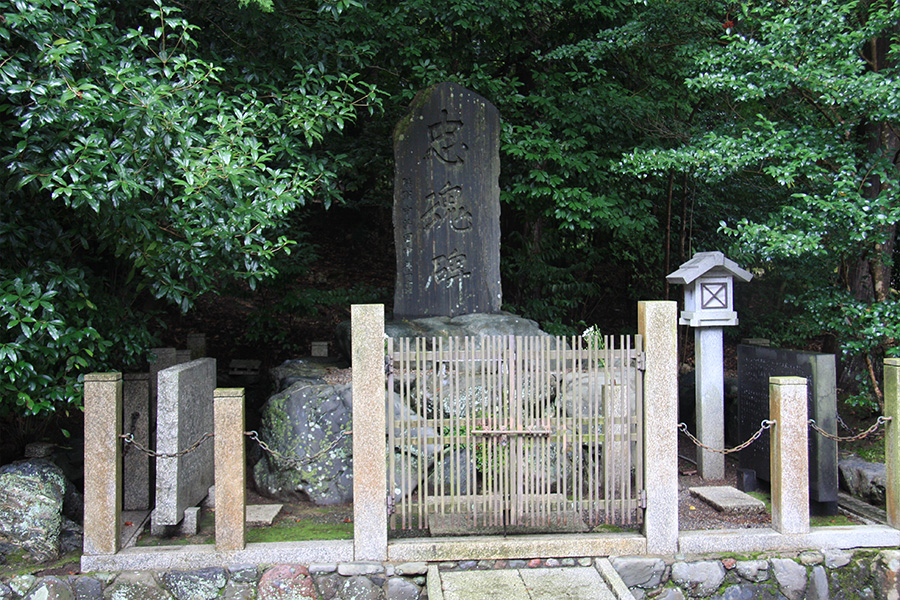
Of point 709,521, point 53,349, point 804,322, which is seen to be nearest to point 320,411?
point 53,349

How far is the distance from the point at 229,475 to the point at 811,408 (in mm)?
4900

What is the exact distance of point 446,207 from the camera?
759 centimetres

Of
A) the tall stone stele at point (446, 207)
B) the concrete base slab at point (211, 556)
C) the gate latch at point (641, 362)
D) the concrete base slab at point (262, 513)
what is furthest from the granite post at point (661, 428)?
the concrete base slab at point (262, 513)

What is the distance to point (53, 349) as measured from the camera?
493 centimetres

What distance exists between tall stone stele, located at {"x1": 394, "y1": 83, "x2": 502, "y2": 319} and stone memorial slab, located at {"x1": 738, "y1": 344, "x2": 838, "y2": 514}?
2959 millimetres

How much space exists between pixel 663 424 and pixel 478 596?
1.87 m

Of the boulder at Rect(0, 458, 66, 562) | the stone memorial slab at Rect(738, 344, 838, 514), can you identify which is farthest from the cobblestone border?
the stone memorial slab at Rect(738, 344, 838, 514)

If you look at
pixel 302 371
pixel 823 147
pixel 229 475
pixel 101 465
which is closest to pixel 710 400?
pixel 823 147

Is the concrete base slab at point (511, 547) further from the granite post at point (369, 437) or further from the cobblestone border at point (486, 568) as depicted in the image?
the granite post at point (369, 437)

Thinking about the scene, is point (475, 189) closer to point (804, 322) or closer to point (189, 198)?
point (189, 198)

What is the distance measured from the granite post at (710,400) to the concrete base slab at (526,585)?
8.94 ft

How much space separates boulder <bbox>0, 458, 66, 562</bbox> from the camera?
15.8 ft

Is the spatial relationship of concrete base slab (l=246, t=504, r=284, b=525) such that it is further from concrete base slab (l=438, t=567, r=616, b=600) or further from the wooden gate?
concrete base slab (l=438, t=567, r=616, b=600)

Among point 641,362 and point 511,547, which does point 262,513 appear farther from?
point 641,362
